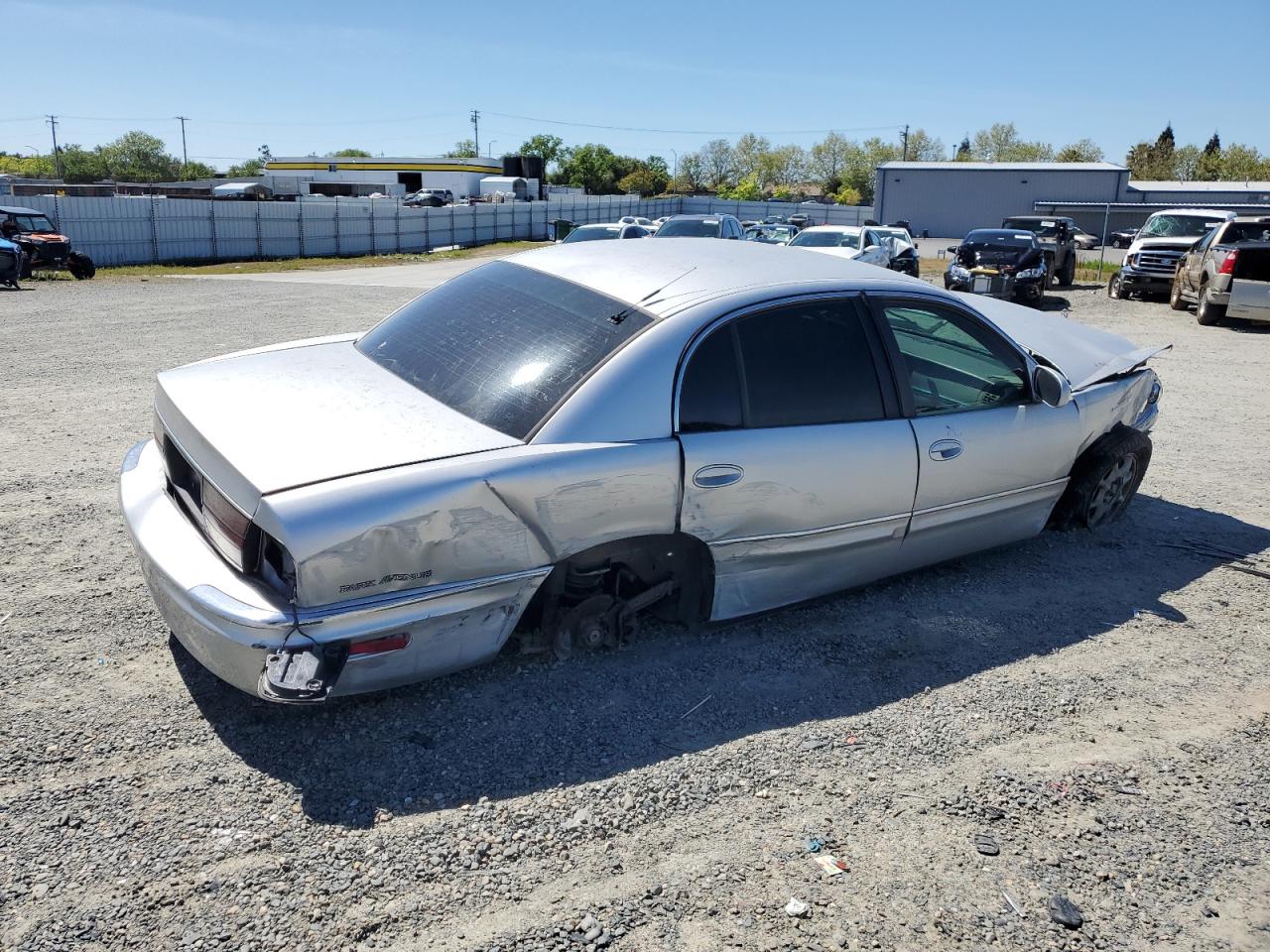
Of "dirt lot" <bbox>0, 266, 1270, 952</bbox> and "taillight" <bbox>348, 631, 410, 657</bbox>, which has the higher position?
"taillight" <bbox>348, 631, 410, 657</bbox>

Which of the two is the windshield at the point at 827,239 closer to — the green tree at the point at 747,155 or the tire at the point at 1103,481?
the tire at the point at 1103,481

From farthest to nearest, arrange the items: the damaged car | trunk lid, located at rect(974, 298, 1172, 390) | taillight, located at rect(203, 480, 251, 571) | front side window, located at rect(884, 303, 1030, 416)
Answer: the damaged car → trunk lid, located at rect(974, 298, 1172, 390) → front side window, located at rect(884, 303, 1030, 416) → taillight, located at rect(203, 480, 251, 571)

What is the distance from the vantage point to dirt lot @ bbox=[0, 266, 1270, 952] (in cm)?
262

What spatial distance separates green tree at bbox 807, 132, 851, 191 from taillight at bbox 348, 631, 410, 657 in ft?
424

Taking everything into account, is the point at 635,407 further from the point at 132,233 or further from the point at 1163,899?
the point at 132,233

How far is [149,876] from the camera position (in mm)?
2664

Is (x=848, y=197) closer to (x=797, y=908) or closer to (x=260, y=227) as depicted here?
(x=260, y=227)

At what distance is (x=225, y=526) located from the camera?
3.24 metres

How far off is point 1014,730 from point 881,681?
1.72 feet

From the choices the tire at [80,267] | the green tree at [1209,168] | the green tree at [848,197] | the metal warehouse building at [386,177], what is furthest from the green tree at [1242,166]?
the tire at [80,267]

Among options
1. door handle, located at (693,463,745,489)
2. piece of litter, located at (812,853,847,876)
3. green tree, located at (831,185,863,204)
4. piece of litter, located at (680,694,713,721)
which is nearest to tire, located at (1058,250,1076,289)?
door handle, located at (693,463,745,489)

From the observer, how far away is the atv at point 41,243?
69.5ft

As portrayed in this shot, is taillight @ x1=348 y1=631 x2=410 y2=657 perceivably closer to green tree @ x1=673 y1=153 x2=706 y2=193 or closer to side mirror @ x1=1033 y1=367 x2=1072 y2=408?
side mirror @ x1=1033 y1=367 x2=1072 y2=408

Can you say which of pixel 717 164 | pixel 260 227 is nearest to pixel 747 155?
pixel 717 164
